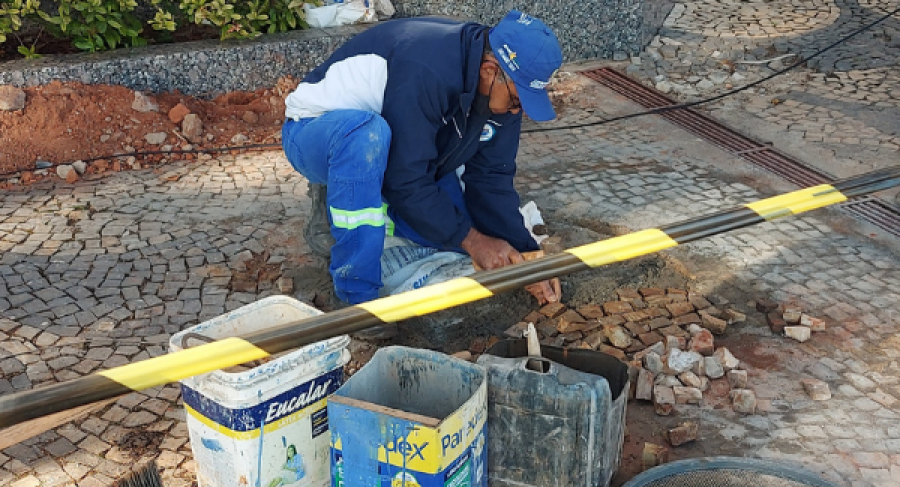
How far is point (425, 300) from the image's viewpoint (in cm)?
274

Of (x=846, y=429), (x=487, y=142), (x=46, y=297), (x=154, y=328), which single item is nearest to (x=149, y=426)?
(x=154, y=328)

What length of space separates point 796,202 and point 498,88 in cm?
140

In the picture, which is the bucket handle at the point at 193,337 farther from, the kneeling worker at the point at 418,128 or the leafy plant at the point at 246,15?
the leafy plant at the point at 246,15

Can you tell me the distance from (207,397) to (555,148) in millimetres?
4191

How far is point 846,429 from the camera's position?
374 centimetres

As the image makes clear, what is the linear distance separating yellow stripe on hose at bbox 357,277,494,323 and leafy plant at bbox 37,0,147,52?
5121 mm

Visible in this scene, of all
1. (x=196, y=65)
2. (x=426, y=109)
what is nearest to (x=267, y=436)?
(x=426, y=109)

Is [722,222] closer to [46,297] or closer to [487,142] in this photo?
[487,142]

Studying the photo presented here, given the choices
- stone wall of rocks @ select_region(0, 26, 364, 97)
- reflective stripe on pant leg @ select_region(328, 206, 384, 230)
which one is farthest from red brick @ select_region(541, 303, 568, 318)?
stone wall of rocks @ select_region(0, 26, 364, 97)

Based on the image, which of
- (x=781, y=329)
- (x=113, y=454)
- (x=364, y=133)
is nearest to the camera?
(x=113, y=454)

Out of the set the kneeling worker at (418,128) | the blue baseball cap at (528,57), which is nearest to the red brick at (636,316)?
the kneeling worker at (418,128)

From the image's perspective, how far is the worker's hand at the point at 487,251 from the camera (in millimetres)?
4469

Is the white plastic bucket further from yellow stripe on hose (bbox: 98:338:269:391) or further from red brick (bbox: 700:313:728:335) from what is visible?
red brick (bbox: 700:313:728:335)

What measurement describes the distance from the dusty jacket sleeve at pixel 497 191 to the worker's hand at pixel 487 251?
25cm
